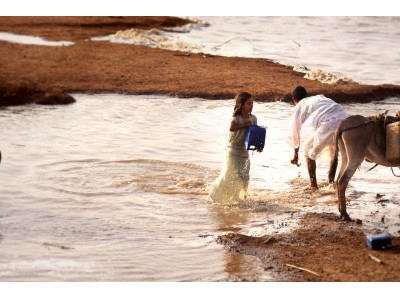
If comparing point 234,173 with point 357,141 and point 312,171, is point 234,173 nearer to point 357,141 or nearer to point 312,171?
point 312,171

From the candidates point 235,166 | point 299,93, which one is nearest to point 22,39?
point 235,166

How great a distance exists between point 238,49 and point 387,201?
2188 mm

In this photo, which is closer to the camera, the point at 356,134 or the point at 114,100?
the point at 356,134

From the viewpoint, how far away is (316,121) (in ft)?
26.0

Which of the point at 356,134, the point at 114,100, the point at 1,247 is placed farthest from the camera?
the point at 114,100

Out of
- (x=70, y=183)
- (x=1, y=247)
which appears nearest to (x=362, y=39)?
(x=70, y=183)

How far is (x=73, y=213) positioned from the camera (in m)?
7.33

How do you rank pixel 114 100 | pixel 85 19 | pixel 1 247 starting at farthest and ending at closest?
pixel 114 100
pixel 85 19
pixel 1 247

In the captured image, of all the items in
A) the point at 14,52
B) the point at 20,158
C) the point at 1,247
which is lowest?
the point at 1,247

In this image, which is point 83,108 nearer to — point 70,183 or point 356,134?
point 70,183

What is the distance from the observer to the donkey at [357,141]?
285 inches

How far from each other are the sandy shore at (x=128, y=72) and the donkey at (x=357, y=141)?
109 centimetres

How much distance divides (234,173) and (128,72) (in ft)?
5.91

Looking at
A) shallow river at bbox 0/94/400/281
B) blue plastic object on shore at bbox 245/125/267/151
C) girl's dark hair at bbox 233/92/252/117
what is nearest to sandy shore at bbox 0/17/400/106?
shallow river at bbox 0/94/400/281
